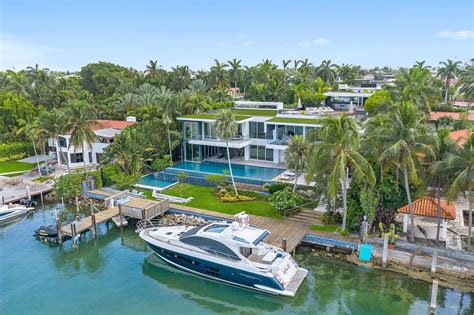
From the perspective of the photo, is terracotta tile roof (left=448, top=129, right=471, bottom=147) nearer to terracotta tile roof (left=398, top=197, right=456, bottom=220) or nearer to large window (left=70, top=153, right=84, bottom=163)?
terracotta tile roof (left=398, top=197, right=456, bottom=220)

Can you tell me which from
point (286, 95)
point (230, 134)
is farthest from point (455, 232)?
point (286, 95)

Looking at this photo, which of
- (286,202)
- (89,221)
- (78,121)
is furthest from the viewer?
(78,121)

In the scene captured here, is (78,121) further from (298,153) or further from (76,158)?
(298,153)

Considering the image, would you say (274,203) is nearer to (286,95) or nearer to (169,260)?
(169,260)

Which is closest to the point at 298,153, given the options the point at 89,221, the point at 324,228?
the point at 324,228

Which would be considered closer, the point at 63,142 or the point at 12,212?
the point at 12,212

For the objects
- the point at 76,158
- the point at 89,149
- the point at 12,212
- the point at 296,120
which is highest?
the point at 296,120

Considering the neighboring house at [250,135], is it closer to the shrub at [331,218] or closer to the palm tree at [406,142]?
the shrub at [331,218]


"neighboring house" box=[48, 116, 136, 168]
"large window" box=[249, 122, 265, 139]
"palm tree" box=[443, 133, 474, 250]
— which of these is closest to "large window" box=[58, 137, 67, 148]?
"neighboring house" box=[48, 116, 136, 168]
